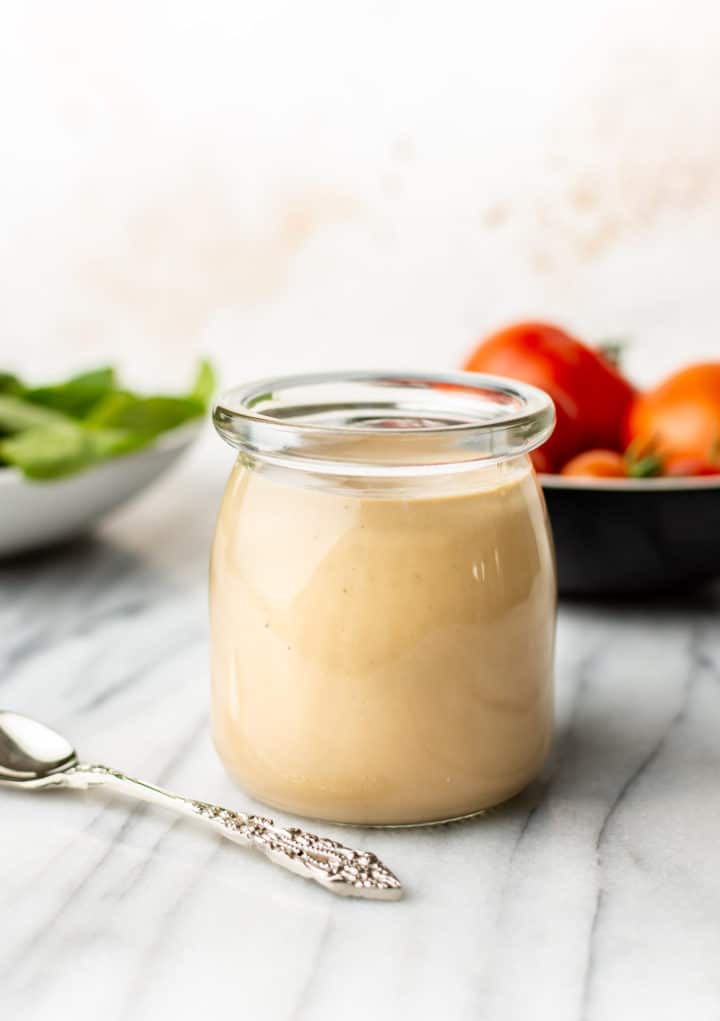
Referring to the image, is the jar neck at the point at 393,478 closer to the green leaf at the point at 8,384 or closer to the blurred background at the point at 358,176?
the green leaf at the point at 8,384

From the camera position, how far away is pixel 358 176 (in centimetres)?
188

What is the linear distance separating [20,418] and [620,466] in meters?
0.59

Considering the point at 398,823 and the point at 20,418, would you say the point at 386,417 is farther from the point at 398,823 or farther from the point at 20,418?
the point at 20,418

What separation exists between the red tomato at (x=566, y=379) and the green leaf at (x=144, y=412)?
0.30 m

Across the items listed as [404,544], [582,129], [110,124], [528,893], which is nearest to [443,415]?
[404,544]

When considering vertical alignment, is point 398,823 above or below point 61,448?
below

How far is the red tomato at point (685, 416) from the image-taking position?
3.72 feet

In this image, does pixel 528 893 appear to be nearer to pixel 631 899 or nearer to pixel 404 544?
pixel 631 899

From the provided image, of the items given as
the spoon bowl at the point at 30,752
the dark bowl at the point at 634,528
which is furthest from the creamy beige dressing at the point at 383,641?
the dark bowl at the point at 634,528

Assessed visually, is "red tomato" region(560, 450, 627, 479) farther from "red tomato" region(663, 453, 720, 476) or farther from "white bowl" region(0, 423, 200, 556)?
"white bowl" region(0, 423, 200, 556)

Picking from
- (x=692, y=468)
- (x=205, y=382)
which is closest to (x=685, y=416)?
(x=692, y=468)

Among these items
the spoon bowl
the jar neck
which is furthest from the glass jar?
the spoon bowl

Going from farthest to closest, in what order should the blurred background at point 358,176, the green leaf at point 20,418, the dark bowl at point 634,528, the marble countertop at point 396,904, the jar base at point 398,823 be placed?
the blurred background at point 358,176
the green leaf at point 20,418
the dark bowl at point 634,528
the jar base at point 398,823
the marble countertop at point 396,904

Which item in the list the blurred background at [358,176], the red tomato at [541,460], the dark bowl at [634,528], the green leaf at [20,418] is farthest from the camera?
the blurred background at [358,176]
